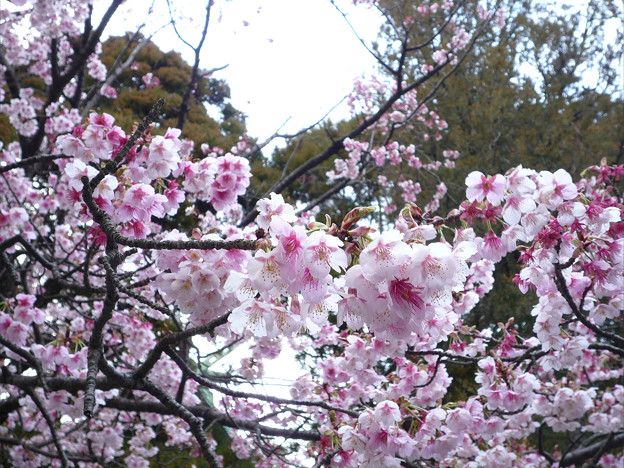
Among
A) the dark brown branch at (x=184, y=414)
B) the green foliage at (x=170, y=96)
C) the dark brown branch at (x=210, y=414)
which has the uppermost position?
the green foliage at (x=170, y=96)

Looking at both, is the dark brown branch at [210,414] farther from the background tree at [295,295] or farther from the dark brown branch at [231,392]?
the dark brown branch at [231,392]

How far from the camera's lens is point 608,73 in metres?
7.97

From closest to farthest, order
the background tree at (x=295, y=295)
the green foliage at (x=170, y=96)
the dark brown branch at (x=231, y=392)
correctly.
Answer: the background tree at (x=295, y=295) → the dark brown branch at (x=231, y=392) → the green foliage at (x=170, y=96)

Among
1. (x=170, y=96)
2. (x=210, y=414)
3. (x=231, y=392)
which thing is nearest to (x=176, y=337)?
(x=231, y=392)

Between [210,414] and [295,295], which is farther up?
Answer: [210,414]

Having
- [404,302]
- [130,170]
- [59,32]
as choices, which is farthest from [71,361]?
[59,32]

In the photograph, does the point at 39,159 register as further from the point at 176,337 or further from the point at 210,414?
the point at 210,414

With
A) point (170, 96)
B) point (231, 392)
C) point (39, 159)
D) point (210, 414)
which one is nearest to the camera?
point (231, 392)

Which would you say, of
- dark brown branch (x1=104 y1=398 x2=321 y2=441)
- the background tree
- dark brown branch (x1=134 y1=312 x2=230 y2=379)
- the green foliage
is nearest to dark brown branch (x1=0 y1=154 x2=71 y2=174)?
the background tree

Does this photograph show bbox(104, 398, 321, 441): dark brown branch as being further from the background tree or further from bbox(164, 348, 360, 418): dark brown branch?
bbox(164, 348, 360, 418): dark brown branch

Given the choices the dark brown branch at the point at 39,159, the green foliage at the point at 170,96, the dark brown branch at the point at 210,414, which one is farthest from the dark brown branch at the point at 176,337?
the green foliage at the point at 170,96

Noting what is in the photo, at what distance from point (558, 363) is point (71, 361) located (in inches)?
99.3

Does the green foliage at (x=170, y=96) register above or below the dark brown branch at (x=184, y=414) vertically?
above

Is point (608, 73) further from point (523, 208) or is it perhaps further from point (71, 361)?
point (71, 361)
